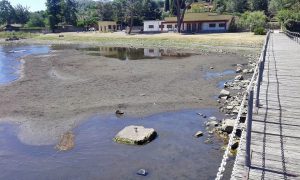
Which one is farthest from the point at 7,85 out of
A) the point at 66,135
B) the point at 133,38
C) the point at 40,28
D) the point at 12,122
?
the point at 40,28

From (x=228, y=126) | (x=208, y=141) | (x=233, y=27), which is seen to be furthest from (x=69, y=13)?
(x=208, y=141)

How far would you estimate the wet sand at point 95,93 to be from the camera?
66.2ft

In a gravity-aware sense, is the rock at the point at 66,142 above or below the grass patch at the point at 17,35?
below

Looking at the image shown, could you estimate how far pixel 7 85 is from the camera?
30.4m

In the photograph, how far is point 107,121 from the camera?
19.5m

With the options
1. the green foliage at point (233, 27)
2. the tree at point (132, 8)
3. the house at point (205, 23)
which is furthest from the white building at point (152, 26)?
the green foliage at point (233, 27)

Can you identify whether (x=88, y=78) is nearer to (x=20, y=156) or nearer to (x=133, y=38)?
(x=20, y=156)

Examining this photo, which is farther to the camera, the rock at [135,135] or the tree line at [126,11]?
the tree line at [126,11]

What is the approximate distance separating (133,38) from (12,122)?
6167 cm

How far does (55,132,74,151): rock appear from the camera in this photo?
1584cm

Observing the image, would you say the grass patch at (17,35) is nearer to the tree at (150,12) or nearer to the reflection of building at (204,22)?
the tree at (150,12)

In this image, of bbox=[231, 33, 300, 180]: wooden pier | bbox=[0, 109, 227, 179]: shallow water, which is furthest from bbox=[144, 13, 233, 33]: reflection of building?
bbox=[0, 109, 227, 179]: shallow water

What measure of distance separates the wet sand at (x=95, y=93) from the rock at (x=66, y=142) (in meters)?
0.38

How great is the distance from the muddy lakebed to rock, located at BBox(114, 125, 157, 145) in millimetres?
305
